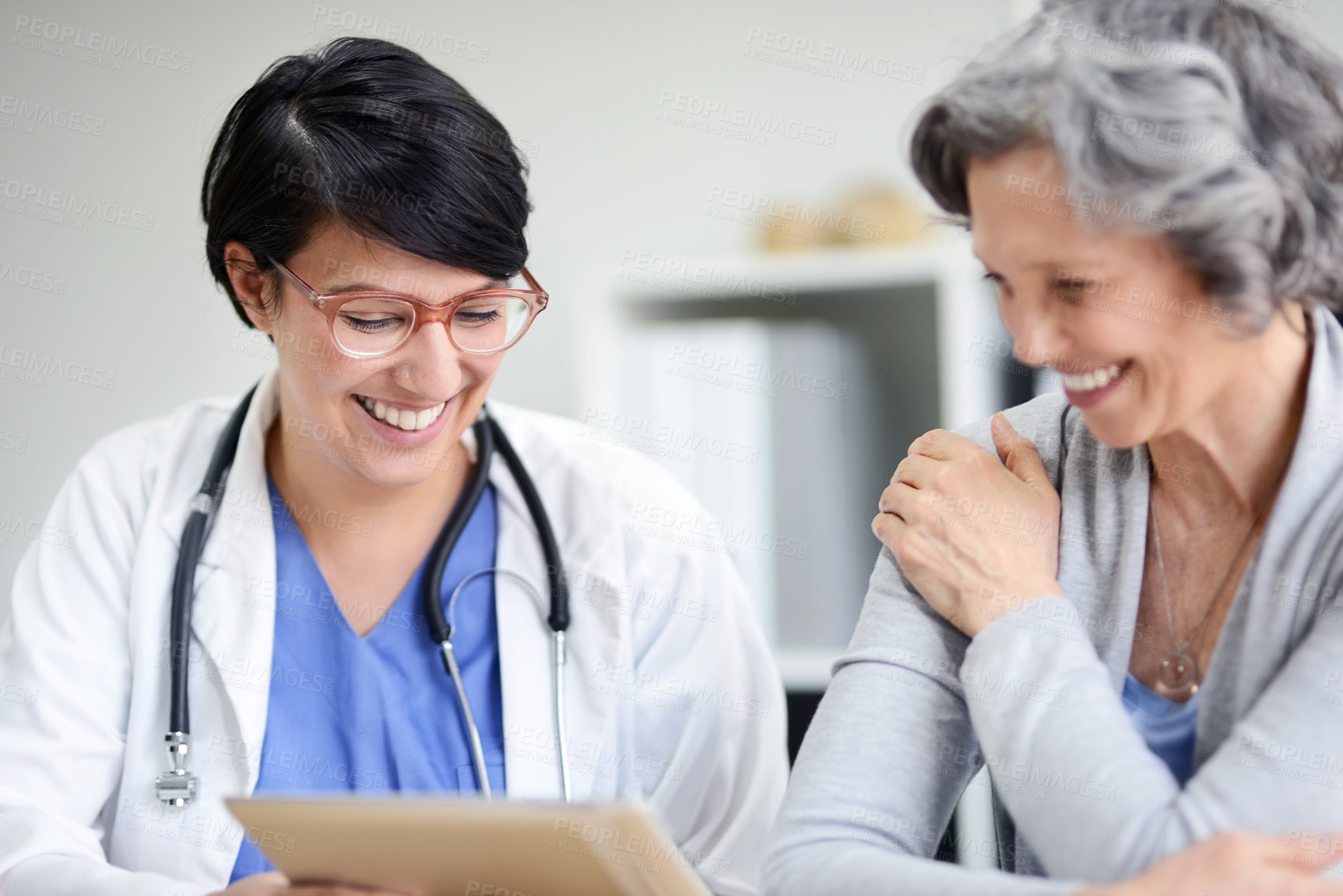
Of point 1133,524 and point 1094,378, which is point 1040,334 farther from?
point 1133,524

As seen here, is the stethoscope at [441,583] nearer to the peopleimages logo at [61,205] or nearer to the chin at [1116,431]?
the chin at [1116,431]

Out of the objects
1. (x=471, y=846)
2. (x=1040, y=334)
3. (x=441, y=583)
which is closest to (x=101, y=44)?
(x=441, y=583)

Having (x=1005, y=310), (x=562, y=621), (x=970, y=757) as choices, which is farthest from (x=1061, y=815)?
(x=562, y=621)

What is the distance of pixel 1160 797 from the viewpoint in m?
0.77

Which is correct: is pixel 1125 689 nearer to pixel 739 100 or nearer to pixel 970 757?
pixel 970 757

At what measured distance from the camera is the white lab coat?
135 cm

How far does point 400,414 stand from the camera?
1.41 meters

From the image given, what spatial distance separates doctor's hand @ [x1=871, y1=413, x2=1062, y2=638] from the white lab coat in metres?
0.52

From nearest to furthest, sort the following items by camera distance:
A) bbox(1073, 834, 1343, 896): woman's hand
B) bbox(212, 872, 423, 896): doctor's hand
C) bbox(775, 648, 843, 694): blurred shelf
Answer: bbox(1073, 834, 1343, 896): woman's hand → bbox(212, 872, 423, 896): doctor's hand → bbox(775, 648, 843, 694): blurred shelf

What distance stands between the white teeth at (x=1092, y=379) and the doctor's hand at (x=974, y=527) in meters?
0.14

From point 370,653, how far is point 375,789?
171mm

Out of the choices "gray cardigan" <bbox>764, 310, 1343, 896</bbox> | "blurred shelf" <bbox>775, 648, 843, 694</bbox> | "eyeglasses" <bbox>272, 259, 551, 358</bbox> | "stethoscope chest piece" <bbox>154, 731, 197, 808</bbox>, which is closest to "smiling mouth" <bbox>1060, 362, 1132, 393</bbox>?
"gray cardigan" <bbox>764, 310, 1343, 896</bbox>

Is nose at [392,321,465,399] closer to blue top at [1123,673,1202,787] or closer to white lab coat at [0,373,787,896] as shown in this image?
white lab coat at [0,373,787,896]

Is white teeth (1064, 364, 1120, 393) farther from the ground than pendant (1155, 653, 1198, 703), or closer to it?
farther from the ground
